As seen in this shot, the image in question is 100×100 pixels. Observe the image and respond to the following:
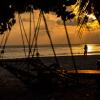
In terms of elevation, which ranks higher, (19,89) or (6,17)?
(6,17)

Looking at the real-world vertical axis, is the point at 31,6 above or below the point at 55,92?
above

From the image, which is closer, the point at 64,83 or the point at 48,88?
the point at 64,83

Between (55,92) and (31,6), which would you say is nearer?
(55,92)

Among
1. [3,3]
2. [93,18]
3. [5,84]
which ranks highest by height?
[3,3]

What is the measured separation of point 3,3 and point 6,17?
88cm

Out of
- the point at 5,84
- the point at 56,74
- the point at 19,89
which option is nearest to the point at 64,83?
the point at 56,74

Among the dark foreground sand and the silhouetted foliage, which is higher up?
the silhouetted foliage

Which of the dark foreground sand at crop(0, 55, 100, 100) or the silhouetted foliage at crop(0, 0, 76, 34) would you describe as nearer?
the dark foreground sand at crop(0, 55, 100, 100)

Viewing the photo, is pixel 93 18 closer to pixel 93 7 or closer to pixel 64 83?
pixel 93 7

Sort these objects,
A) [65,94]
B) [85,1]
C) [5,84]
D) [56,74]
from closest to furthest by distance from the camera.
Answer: [85,1], [56,74], [65,94], [5,84]

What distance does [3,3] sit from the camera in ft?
30.4

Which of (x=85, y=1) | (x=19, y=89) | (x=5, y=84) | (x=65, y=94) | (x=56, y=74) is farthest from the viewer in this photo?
(x=5, y=84)

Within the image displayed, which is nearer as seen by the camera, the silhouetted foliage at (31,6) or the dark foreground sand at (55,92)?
the dark foreground sand at (55,92)

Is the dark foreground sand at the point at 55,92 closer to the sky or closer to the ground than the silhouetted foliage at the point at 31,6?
closer to the ground
